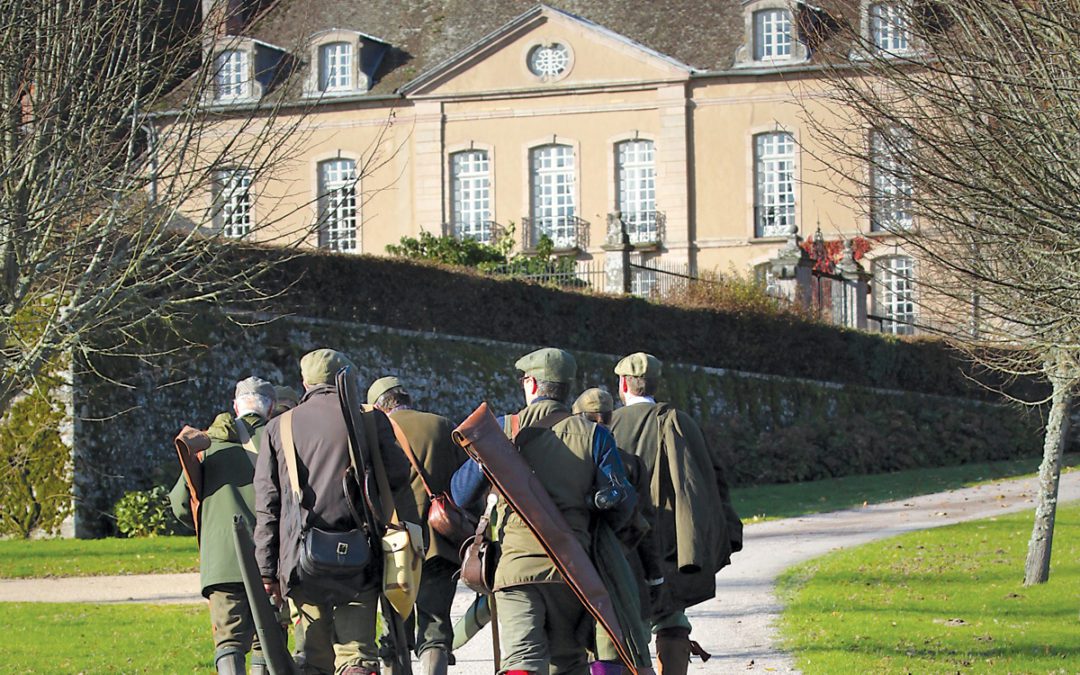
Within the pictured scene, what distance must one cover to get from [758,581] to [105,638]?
17.7 ft

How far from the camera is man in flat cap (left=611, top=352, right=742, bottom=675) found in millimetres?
7727

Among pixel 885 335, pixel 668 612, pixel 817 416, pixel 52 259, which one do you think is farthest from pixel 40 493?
pixel 885 335

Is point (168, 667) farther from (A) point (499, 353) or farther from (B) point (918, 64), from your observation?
(A) point (499, 353)

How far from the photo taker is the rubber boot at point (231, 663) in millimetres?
7762

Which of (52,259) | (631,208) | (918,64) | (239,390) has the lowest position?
(239,390)

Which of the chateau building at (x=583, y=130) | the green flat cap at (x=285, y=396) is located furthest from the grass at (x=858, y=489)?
the green flat cap at (x=285, y=396)

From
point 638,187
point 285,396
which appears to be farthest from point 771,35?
point 285,396

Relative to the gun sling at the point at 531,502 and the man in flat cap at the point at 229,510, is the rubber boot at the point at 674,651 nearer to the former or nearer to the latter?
the gun sling at the point at 531,502

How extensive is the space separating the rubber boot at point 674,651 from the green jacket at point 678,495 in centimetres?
15

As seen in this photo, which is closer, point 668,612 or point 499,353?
point 668,612

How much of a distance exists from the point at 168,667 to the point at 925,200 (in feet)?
17.3

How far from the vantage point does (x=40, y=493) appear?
60.0ft

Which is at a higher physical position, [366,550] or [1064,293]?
[1064,293]

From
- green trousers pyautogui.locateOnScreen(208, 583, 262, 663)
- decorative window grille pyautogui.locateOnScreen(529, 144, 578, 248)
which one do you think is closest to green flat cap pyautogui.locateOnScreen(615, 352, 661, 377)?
green trousers pyautogui.locateOnScreen(208, 583, 262, 663)
